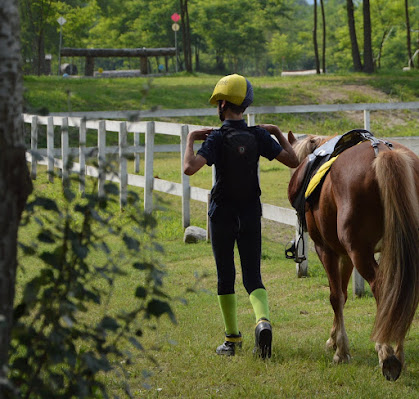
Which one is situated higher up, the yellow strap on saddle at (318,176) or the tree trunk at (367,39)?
the tree trunk at (367,39)

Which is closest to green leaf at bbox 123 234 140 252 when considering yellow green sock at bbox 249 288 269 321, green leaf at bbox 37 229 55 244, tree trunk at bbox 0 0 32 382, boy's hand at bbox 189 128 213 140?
green leaf at bbox 37 229 55 244

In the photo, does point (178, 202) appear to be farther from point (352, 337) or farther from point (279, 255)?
point (352, 337)

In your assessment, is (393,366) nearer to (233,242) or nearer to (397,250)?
(397,250)

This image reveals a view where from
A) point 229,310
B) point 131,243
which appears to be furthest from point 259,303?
point 131,243

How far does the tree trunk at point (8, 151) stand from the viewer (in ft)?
8.50

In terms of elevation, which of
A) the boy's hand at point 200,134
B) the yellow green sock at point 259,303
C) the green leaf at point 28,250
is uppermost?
the boy's hand at point 200,134

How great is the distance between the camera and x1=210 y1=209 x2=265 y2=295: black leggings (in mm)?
5262

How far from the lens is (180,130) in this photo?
11.1 m

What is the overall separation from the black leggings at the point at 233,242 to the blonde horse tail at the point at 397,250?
966 millimetres

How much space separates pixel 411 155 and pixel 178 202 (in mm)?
8802

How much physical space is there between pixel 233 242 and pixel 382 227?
104 cm

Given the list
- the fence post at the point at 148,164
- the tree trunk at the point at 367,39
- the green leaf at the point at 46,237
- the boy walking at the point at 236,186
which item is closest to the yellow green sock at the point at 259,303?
the boy walking at the point at 236,186

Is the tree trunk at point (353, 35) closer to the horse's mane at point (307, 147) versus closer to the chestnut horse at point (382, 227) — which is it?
the horse's mane at point (307, 147)

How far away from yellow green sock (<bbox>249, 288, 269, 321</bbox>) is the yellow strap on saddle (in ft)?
2.44
